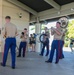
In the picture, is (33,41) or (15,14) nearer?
(15,14)

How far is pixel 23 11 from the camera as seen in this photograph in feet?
53.7

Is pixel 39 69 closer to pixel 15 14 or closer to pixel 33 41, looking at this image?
pixel 15 14

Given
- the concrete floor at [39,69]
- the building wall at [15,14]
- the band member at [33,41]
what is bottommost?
the concrete floor at [39,69]

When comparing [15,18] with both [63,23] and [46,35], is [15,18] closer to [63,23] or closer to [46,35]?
[46,35]

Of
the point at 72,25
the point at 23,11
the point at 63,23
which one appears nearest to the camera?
the point at 63,23

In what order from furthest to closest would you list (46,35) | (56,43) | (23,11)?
(23,11), (46,35), (56,43)

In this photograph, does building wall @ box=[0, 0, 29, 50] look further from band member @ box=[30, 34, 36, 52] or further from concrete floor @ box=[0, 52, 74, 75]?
concrete floor @ box=[0, 52, 74, 75]

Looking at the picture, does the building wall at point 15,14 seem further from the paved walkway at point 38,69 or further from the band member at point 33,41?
the paved walkway at point 38,69

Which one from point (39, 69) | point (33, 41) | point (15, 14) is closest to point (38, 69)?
point (39, 69)

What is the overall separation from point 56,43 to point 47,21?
29.1 feet

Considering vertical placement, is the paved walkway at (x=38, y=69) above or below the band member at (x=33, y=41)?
below

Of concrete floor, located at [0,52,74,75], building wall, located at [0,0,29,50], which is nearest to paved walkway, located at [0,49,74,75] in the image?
concrete floor, located at [0,52,74,75]

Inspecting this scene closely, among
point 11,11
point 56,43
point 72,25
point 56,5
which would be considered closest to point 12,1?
point 11,11

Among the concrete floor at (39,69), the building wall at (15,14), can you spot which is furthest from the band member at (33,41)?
the concrete floor at (39,69)
